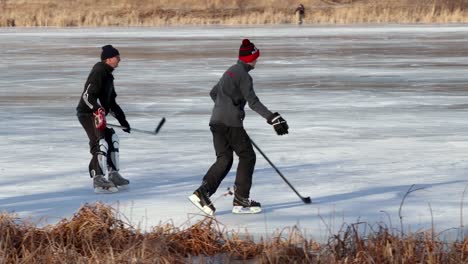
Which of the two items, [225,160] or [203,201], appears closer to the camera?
[203,201]

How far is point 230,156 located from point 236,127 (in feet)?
0.92

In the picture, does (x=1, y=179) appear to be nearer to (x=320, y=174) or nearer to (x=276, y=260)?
(x=320, y=174)

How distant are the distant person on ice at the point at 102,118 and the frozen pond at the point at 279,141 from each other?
17 cm

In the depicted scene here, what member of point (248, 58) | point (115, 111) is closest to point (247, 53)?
point (248, 58)

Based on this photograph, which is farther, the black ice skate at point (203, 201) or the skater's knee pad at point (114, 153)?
the skater's knee pad at point (114, 153)

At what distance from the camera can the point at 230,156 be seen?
8219mm

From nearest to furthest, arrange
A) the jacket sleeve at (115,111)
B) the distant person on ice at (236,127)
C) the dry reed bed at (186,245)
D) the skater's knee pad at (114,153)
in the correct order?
the dry reed bed at (186,245) → the distant person on ice at (236,127) → the jacket sleeve at (115,111) → the skater's knee pad at (114,153)

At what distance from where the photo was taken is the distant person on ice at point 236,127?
7.90 metres

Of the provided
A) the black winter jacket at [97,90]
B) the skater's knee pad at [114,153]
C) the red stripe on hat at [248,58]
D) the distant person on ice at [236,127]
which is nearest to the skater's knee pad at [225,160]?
the distant person on ice at [236,127]

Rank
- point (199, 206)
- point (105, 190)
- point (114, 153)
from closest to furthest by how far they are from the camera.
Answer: point (199, 206)
point (105, 190)
point (114, 153)

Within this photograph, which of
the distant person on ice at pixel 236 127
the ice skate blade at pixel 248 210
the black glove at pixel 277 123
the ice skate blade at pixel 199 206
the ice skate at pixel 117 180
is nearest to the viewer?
the black glove at pixel 277 123

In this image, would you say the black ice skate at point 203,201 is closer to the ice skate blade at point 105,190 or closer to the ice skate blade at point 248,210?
the ice skate blade at point 248,210

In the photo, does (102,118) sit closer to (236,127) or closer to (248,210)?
(236,127)

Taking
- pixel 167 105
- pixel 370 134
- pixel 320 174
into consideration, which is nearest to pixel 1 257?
pixel 320 174
